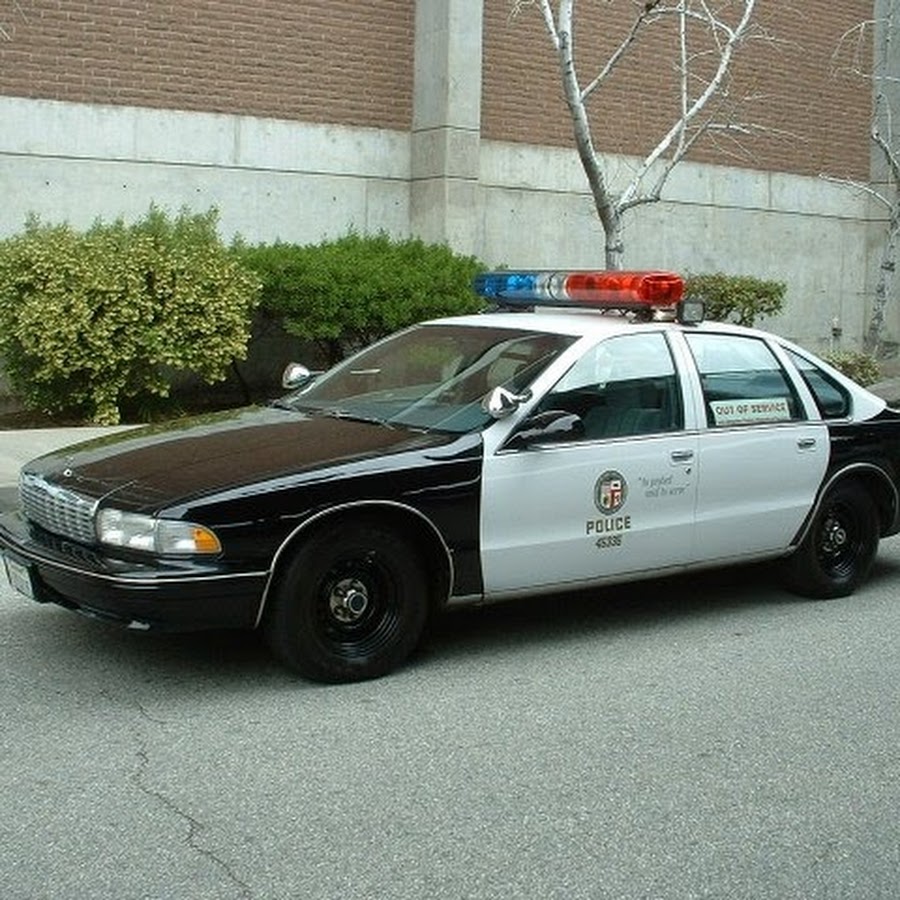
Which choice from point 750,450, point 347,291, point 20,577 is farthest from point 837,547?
point 347,291

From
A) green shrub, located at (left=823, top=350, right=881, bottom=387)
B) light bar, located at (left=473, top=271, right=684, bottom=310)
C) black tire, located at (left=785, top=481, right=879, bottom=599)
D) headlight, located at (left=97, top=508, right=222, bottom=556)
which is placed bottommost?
black tire, located at (left=785, top=481, right=879, bottom=599)

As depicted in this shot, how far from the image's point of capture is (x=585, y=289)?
24.5 feet

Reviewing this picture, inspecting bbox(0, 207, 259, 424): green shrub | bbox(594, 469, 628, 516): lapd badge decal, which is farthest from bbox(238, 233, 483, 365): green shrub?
bbox(594, 469, 628, 516): lapd badge decal

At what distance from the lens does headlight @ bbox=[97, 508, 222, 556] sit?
549 centimetres

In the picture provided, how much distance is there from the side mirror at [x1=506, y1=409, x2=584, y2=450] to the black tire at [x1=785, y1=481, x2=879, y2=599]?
1874 millimetres

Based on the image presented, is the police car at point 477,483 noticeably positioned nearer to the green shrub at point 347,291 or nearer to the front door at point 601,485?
the front door at point 601,485

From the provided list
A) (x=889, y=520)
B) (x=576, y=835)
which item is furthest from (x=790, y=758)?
(x=889, y=520)

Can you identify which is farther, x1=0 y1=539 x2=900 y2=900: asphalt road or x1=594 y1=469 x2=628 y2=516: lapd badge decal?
x1=594 y1=469 x2=628 y2=516: lapd badge decal

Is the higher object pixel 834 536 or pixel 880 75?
pixel 880 75

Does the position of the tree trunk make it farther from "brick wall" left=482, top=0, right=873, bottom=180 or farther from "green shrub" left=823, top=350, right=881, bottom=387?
"brick wall" left=482, top=0, right=873, bottom=180

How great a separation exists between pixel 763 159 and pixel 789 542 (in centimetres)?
1438

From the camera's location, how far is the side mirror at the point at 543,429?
6316 millimetres

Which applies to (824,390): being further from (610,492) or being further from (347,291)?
(347,291)

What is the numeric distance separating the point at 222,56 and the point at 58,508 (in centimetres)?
1071
